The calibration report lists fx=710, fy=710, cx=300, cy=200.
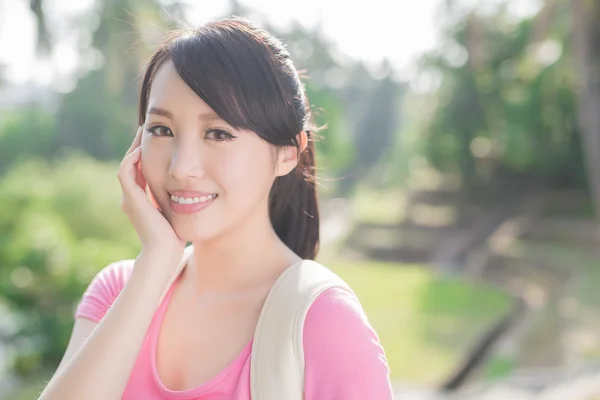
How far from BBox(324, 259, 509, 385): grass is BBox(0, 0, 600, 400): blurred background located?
0.05m

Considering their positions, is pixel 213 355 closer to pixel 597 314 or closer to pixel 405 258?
pixel 597 314

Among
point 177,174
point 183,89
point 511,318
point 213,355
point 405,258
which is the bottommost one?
point 405,258

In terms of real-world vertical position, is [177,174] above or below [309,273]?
above

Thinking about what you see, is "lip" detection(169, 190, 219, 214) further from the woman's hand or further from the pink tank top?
the pink tank top

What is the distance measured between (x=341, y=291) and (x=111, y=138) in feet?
85.0

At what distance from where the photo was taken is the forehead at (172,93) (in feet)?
3.67

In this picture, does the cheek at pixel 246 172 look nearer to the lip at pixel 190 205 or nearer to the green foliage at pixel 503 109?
the lip at pixel 190 205

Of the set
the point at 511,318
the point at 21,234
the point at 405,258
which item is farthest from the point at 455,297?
the point at 21,234

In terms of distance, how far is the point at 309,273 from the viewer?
1.12 meters

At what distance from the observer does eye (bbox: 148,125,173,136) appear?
3.84 ft

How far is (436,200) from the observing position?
20.6 metres

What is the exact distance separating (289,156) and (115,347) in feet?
1.44

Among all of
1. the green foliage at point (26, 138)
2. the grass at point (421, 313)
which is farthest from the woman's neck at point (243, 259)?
the green foliage at point (26, 138)

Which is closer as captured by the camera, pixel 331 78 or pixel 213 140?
pixel 213 140
